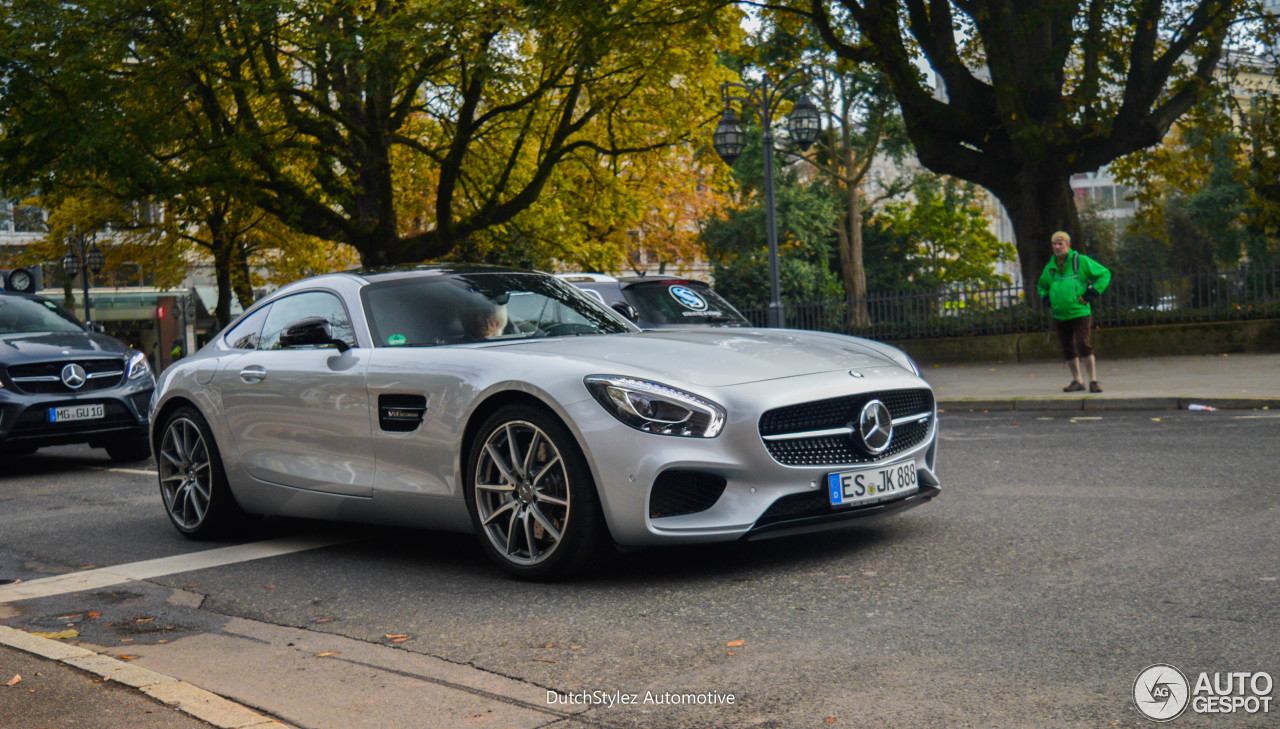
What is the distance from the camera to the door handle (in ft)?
21.8

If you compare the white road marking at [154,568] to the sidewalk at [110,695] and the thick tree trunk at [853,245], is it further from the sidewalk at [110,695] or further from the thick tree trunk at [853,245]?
the thick tree trunk at [853,245]

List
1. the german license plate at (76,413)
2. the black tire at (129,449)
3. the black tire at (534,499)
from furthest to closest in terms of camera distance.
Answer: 1. the black tire at (129,449)
2. the german license plate at (76,413)
3. the black tire at (534,499)

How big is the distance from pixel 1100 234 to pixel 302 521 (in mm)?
60942

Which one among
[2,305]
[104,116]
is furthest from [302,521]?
[104,116]

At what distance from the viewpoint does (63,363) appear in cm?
1156

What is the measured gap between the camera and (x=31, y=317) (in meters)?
12.4

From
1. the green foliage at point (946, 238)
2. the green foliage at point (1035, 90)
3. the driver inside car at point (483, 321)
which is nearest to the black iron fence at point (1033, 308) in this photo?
the green foliage at point (1035, 90)

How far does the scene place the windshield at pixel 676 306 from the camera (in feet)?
39.3

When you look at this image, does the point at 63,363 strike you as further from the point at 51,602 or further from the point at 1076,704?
the point at 1076,704

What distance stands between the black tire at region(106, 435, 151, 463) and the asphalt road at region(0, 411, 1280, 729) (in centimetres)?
453

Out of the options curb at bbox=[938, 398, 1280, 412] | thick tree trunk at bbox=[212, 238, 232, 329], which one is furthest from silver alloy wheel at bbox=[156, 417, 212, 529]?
thick tree trunk at bbox=[212, 238, 232, 329]

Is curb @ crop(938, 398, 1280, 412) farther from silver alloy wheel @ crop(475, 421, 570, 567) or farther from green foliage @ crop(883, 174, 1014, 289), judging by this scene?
green foliage @ crop(883, 174, 1014, 289)

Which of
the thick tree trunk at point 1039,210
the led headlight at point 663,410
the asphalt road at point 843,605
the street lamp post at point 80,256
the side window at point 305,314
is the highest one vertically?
the street lamp post at point 80,256

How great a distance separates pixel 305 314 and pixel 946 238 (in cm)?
5277
